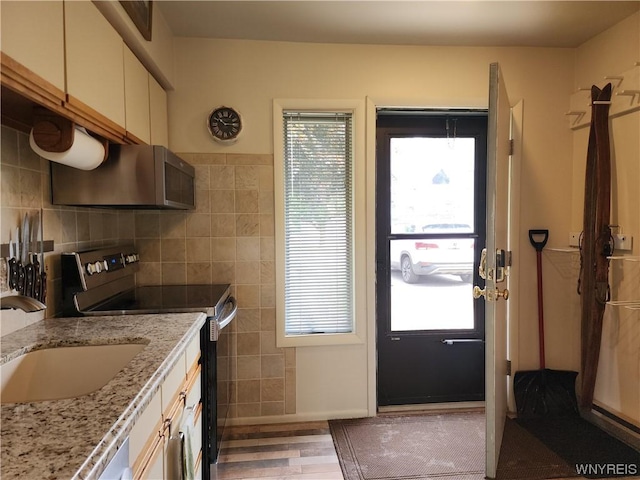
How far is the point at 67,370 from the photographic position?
4.00ft

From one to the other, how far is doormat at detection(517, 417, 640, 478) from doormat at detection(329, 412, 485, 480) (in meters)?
0.35

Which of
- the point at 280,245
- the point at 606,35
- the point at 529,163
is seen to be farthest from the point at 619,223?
the point at 280,245

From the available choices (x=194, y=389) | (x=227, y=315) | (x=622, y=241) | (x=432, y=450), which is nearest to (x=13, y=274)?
(x=194, y=389)

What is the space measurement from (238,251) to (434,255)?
134 centimetres

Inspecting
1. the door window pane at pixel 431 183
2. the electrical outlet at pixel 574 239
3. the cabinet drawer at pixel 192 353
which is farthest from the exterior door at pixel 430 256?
the cabinet drawer at pixel 192 353

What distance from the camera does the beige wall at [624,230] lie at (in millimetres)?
2090

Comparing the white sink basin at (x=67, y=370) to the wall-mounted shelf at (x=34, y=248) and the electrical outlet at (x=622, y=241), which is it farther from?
the electrical outlet at (x=622, y=241)

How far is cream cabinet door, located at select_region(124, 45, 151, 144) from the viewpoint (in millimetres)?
1640

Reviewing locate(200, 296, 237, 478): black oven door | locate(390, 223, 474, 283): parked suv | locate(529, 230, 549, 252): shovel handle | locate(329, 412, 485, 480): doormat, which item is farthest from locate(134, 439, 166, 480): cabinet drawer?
locate(529, 230, 549, 252): shovel handle

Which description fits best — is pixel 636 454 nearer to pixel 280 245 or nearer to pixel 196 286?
pixel 280 245

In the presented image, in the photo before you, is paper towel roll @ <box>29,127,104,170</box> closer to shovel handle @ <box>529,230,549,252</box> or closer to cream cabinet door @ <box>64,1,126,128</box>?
cream cabinet door @ <box>64,1,126,128</box>

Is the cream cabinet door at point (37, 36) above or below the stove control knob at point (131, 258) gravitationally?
above

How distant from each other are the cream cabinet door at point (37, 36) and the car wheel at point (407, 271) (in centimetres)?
212

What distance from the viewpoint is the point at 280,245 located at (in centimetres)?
238
